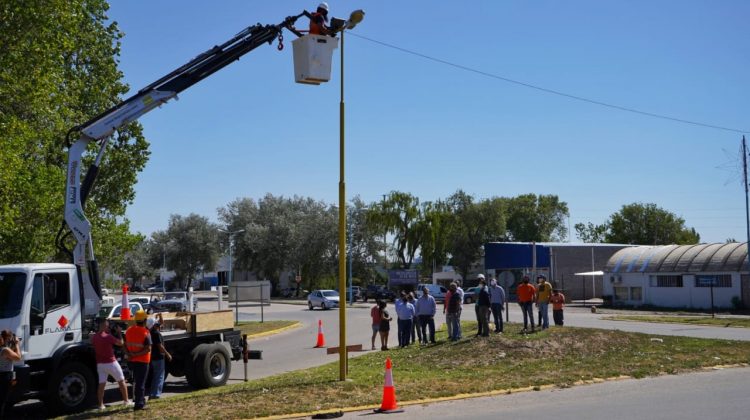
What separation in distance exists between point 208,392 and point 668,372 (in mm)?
9367

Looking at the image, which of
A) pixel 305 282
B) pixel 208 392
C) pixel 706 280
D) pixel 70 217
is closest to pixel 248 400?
pixel 208 392

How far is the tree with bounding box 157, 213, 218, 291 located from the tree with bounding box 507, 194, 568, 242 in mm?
46548

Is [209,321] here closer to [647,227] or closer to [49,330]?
[49,330]

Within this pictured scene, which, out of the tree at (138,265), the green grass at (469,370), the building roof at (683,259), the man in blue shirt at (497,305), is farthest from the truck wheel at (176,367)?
the tree at (138,265)

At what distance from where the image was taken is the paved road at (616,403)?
10.7 m

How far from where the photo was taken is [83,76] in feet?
95.5

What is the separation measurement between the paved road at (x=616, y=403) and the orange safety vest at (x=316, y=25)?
6703 millimetres

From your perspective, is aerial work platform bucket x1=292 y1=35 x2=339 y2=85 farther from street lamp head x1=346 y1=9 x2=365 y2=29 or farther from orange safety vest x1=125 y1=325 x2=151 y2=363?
orange safety vest x1=125 y1=325 x2=151 y2=363

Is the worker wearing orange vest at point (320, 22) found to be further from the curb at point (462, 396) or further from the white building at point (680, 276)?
the white building at point (680, 276)

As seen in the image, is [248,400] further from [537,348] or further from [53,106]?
[53,106]

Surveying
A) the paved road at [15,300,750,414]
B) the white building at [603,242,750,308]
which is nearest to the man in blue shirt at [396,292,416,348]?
the paved road at [15,300,750,414]

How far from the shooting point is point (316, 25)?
43.5 ft

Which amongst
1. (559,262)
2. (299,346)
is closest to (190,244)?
(559,262)

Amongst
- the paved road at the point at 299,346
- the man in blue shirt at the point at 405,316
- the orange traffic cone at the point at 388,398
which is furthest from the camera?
the man in blue shirt at the point at 405,316
